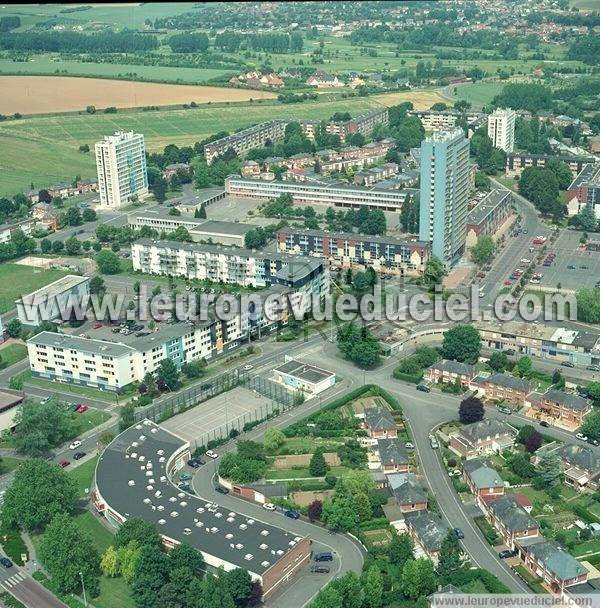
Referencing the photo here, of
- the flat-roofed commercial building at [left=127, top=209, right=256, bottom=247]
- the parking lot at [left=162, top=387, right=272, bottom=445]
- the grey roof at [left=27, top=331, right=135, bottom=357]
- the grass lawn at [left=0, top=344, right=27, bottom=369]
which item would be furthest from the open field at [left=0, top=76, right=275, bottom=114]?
the parking lot at [left=162, top=387, right=272, bottom=445]

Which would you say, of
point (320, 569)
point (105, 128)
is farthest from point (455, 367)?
point (105, 128)

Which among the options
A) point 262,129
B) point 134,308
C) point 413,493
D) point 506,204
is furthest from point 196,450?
point 262,129

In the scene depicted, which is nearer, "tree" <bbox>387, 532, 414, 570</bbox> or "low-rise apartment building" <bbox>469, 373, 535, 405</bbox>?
"tree" <bbox>387, 532, 414, 570</bbox>

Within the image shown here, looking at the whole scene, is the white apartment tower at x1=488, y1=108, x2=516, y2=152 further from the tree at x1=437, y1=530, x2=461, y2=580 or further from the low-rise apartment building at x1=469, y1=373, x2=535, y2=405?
the tree at x1=437, y1=530, x2=461, y2=580

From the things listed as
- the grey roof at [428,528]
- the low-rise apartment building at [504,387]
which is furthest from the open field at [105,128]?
the grey roof at [428,528]

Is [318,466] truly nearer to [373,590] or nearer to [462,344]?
[373,590]

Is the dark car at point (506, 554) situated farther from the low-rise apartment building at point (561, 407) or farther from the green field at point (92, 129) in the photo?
the green field at point (92, 129)

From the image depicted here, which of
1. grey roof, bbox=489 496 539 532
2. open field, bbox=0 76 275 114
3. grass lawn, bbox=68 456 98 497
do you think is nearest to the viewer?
grey roof, bbox=489 496 539 532
